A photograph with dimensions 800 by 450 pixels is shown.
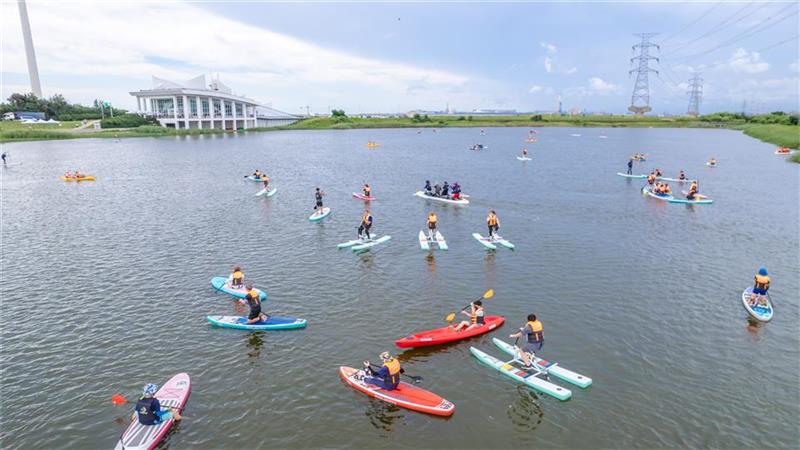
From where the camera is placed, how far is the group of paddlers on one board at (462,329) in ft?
59.6

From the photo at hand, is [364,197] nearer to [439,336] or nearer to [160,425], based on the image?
[439,336]

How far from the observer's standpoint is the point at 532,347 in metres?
20.0

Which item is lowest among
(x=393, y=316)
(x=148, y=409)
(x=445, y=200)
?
Result: (x=393, y=316)

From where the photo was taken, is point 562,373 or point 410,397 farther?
point 562,373

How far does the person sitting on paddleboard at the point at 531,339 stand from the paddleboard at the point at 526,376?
0.54 m

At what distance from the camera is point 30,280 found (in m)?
29.8

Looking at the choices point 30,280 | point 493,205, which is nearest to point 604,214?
point 493,205

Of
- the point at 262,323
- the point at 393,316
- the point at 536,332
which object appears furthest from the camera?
the point at 393,316

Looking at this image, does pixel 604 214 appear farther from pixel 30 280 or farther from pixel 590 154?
pixel 590 154

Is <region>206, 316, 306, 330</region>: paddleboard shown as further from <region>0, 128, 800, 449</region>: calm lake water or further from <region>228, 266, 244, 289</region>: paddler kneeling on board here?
<region>228, 266, 244, 289</region>: paddler kneeling on board


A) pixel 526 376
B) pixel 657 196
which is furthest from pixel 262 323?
pixel 657 196

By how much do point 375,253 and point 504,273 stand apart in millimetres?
9544

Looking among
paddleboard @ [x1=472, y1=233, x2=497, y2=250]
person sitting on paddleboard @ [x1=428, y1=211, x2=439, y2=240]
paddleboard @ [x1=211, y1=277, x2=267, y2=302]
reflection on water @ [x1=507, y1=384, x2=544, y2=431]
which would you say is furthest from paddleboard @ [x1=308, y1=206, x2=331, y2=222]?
reflection on water @ [x1=507, y1=384, x2=544, y2=431]

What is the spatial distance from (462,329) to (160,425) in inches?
512
